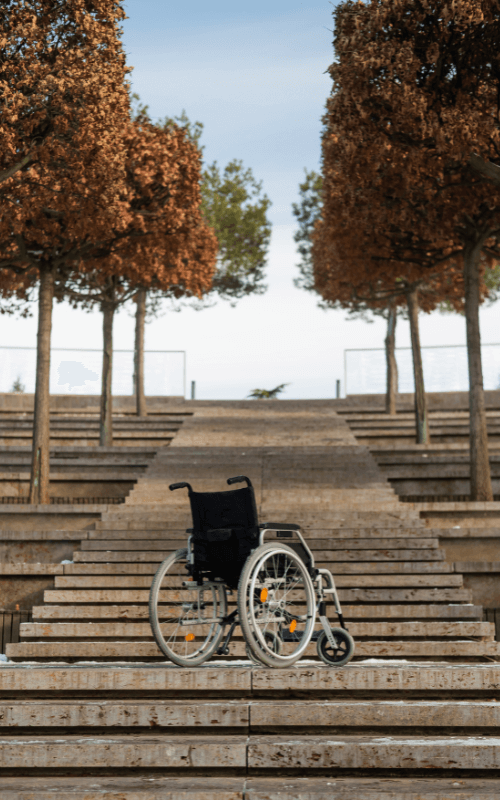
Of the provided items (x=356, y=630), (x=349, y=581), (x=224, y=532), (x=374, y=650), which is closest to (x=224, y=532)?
(x=224, y=532)

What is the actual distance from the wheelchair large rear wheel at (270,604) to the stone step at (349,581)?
10.2ft

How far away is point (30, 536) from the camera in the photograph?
33.1 ft

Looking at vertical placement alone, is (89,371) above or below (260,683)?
above

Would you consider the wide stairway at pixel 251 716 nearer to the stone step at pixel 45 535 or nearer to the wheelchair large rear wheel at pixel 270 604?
the wheelchair large rear wheel at pixel 270 604

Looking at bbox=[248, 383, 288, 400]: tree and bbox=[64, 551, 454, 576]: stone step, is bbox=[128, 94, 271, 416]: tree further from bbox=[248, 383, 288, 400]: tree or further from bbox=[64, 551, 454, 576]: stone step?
bbox=[64, 551, 454, 576]: stone step

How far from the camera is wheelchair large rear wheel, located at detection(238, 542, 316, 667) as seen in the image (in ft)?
15.9

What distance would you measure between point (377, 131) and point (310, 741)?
26.5ft

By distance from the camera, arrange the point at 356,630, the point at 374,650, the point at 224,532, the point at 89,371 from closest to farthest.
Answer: the point at 224,532 < the point at 374,650 < the point at 356,630 < the point at 89,371

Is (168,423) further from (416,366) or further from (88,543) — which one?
Answer: (88,543)

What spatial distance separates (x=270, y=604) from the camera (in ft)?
16.9

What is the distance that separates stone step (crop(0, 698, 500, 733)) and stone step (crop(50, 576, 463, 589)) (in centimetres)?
403

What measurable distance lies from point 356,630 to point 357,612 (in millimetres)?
592

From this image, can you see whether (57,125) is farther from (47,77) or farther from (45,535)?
(45,535)

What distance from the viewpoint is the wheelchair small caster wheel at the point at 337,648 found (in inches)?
212
